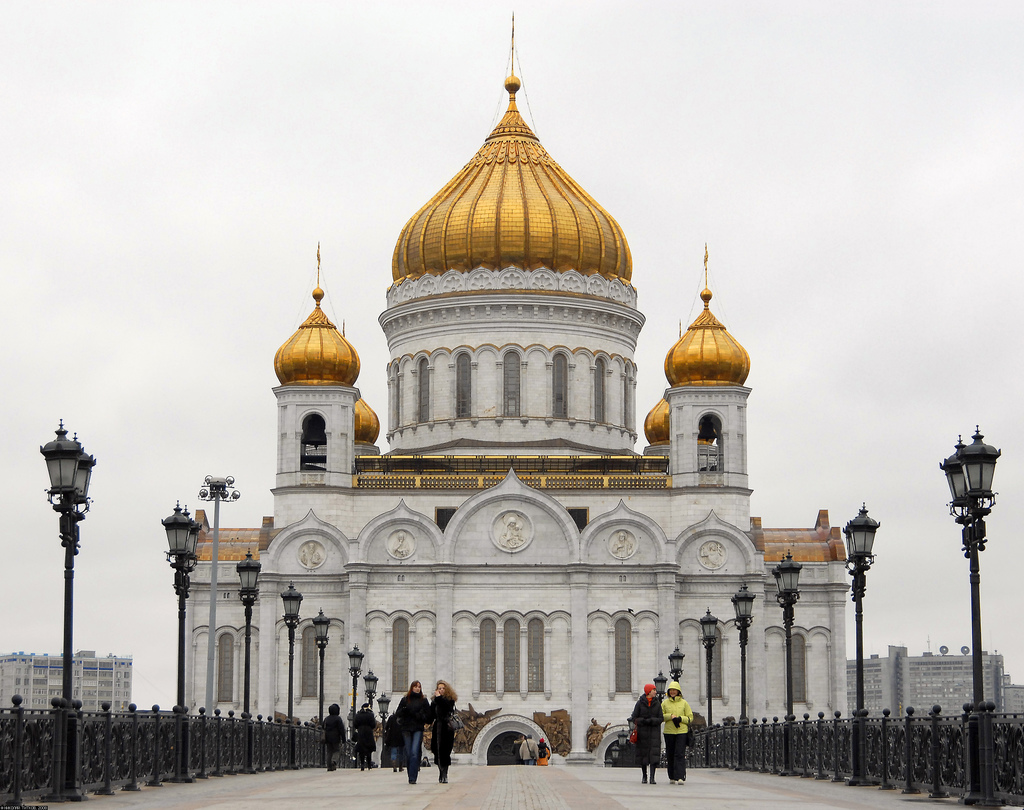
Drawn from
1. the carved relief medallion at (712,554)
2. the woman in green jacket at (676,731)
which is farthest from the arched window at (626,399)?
the woman in green jacket at (676,731)

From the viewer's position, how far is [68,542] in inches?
775

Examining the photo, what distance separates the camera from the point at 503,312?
6259 cm

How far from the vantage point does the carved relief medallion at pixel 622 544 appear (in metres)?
58.1

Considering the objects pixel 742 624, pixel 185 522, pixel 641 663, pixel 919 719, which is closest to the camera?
pixel 919 719

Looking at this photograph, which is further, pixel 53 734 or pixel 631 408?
pixel 631 408

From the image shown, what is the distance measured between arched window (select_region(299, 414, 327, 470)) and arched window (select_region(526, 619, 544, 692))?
9536 mm

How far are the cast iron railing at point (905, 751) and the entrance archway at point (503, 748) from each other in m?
23.9

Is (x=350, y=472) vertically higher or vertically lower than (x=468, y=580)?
higher

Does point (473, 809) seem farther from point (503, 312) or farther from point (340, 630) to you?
point (503, 312)

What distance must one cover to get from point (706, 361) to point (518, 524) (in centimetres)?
878

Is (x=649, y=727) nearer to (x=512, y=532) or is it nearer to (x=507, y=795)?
(x=507, y=795)

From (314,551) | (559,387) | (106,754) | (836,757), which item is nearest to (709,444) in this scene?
(559,387)

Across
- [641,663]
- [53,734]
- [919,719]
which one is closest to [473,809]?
[53,734]

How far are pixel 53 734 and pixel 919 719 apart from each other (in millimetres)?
10254
